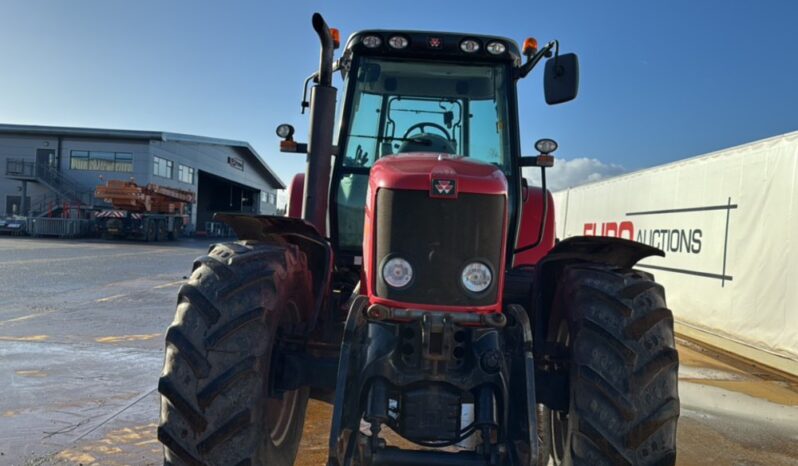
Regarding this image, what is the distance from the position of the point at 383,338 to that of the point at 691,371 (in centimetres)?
557

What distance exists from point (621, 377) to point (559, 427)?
1.12 metres

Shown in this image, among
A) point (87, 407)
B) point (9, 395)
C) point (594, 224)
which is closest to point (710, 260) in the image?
point (594, 224)

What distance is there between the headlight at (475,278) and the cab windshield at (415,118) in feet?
4.23

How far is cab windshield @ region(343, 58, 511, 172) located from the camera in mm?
3670

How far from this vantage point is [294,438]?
318cm

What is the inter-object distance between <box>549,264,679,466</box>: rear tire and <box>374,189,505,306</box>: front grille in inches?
18.6

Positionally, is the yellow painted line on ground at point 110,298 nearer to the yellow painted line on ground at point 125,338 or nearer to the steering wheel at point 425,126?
the yellow painted line on ground at point 125,338

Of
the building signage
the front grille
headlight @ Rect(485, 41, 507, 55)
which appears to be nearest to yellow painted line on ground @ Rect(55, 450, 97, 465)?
the front grille

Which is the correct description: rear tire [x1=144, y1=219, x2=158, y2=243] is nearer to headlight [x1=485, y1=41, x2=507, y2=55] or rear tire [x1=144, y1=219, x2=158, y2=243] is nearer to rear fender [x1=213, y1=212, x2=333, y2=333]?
rear fender [x1=213, y1=212, x2=333, y2=333]

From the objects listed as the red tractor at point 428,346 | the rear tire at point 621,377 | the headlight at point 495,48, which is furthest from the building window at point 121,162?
the rear tire at point 621,377

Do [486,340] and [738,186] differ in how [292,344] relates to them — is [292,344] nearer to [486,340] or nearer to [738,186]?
[486,340]

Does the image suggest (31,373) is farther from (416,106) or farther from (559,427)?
(559,427)

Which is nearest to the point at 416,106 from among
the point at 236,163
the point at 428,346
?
the point at 428,346

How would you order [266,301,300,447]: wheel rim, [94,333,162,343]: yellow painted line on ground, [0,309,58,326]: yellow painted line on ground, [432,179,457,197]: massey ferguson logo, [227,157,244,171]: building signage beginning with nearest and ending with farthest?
Result: [432,179,457,197]: massey ferguson logo < [266,301,300,447]: wheel rim < [94,333,162,343]: yellow painted line on ground < [0,309,58,326]: yellow painted line on ground < [227,157,244,171]: building signage
